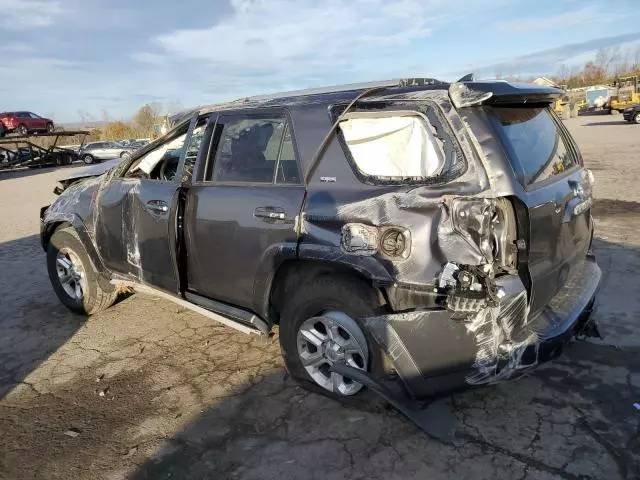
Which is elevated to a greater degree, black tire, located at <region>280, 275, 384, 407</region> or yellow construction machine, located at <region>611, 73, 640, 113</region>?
yellow construction machine, located at <region>611, 73, 640, 113</region>

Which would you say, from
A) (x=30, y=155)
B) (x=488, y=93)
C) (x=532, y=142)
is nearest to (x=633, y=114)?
(x=532, y=142)

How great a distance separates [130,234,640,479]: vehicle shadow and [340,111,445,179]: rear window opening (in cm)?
144

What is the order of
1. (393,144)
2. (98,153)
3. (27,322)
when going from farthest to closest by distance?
(98,153)
(27,322)
(393,144)

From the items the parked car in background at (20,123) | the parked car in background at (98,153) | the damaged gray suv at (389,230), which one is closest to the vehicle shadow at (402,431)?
the damaged gray suv at (389,230)

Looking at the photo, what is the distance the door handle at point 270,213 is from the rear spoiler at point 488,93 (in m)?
1.18

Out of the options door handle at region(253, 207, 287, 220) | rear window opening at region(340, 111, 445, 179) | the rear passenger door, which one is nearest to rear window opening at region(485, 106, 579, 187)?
rear window opening at region(340, 111, 445, 179)

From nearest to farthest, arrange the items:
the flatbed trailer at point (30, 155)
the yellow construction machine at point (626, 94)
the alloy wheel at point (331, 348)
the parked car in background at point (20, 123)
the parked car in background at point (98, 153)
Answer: the alloy wheel at point (331, 348) < the flatbed trailer at point (30, 155) < the parked car in background at point (20, 123) < the parked car in background at point (98, 153) < the yellow construction machine at point (626, 94)

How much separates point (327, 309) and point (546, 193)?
4.55 feet

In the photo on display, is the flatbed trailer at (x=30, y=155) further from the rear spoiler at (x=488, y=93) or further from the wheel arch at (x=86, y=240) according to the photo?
the rear spoiler at (x=488, y=93)

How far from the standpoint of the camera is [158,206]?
3859 mm

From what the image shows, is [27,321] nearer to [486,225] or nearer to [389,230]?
[389,230]

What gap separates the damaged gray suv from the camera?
2551 mm

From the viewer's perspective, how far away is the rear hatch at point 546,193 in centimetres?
265

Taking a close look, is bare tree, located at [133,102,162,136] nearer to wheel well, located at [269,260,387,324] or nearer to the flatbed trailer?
the flatbed trailer
